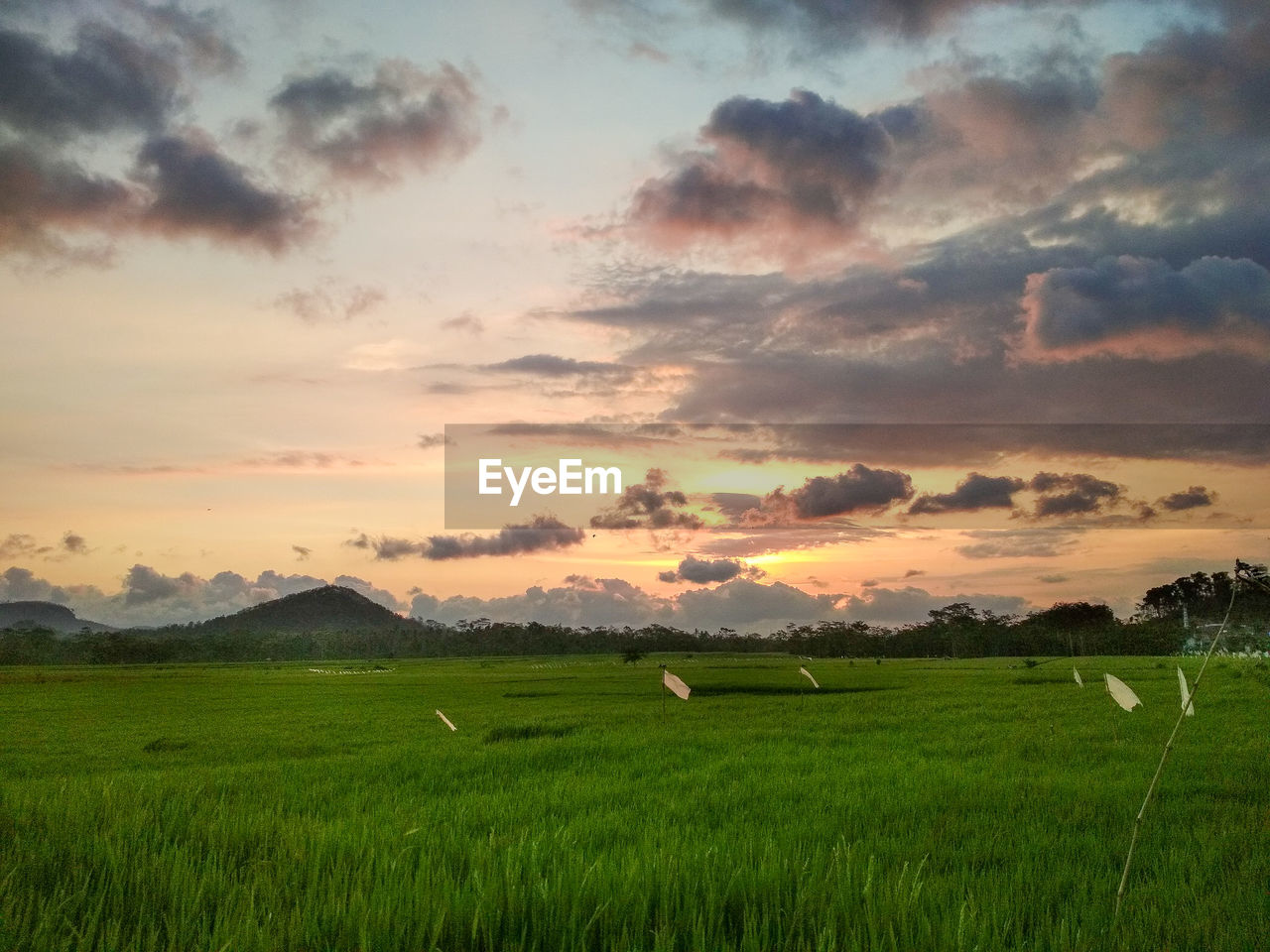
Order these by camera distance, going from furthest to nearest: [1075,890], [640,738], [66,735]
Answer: [66,735], [640,738], [1075,890]

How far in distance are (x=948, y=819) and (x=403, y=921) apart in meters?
5.12

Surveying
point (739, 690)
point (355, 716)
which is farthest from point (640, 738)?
point (739, 690)

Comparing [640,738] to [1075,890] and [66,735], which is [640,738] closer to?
[1075,890]

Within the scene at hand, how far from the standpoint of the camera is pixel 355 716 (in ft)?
99.9

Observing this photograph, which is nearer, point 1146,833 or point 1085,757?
point 1146,833

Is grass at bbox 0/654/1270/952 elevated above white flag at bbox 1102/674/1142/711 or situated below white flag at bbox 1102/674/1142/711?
below

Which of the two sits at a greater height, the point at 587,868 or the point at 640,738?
the point at 587,868

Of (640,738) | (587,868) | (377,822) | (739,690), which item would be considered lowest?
(739,690)

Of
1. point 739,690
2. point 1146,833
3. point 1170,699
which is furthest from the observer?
point 739,690

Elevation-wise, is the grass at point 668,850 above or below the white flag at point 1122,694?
below

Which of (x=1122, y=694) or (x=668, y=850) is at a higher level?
(x=1122, y=694)

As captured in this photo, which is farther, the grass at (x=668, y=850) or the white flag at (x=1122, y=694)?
the grass at (x=668, y=850)

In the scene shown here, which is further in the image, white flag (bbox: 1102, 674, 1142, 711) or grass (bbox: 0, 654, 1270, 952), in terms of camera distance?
grass (bbox: 0, 654, 1270, 952)

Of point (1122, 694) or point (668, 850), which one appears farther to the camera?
point (668, 850)
